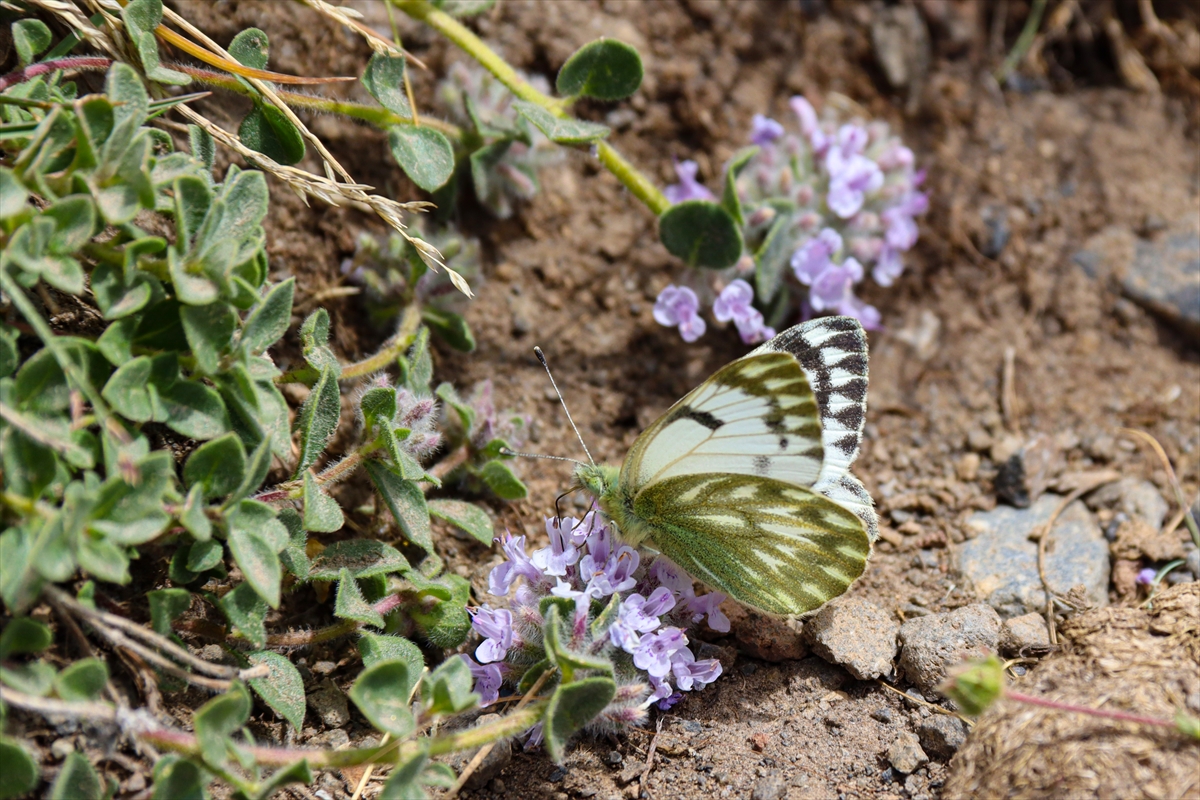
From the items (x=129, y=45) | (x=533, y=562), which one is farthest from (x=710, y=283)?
(x=129, y=45)

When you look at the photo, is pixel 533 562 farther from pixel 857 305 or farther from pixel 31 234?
pixel 857 305

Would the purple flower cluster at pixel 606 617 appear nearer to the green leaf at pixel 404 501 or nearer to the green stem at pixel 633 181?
the green leaf at pixel 404 501

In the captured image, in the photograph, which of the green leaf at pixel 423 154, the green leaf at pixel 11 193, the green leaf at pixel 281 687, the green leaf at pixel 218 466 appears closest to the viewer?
the green leaf at pixel 11 193

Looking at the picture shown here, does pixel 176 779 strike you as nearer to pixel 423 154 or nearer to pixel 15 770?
pixel 15 770

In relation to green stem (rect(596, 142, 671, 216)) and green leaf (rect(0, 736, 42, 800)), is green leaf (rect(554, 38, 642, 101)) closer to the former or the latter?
green stem (rect(596, 142, 671, 216))

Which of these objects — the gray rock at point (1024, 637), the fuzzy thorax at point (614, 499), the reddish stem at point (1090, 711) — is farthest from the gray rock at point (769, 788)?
the gray rock at point (1024, 637)

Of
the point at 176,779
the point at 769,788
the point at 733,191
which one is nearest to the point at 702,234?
the point at 733,191

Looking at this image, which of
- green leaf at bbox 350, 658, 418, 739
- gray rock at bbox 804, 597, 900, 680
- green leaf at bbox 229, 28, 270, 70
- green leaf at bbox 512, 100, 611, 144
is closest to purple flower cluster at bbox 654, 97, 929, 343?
green leaf at bbox 512, 100, 611, 144
